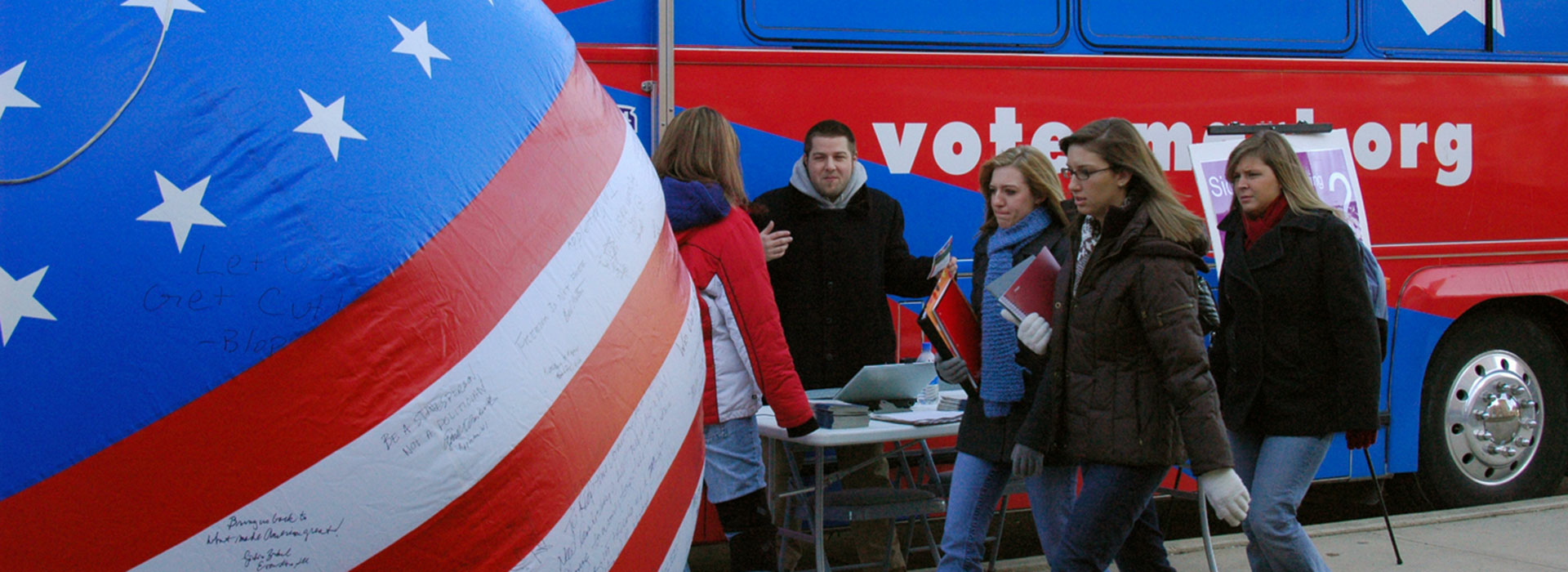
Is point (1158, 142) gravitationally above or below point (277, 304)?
above

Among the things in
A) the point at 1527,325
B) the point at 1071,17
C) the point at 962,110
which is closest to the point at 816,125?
the point at 962,110

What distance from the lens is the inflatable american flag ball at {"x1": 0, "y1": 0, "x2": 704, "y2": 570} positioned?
2025mm

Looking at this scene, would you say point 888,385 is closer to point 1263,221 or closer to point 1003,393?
point 1003,393

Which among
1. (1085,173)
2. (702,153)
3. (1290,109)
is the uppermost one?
(1290,109)

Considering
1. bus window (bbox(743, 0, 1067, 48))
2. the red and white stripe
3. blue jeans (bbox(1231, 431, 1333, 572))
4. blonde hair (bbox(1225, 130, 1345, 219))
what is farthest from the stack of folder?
the red and white stripe

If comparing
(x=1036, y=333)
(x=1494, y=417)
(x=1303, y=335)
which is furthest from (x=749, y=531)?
(x=1494, y=417)

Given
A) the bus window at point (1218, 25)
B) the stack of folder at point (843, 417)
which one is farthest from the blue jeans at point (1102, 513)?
the bus window at point (1218, 25)

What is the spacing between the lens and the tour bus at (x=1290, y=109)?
5.70 metres

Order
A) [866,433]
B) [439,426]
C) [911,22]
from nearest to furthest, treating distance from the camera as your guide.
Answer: [439,426] < [866,433] < [911,22]

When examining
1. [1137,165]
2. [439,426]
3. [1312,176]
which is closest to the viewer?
[439,426]

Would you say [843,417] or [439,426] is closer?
[439,426]

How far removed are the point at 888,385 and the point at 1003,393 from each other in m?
0.94

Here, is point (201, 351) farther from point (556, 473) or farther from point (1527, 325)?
point (1527, 325)

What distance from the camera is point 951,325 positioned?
4.32m
